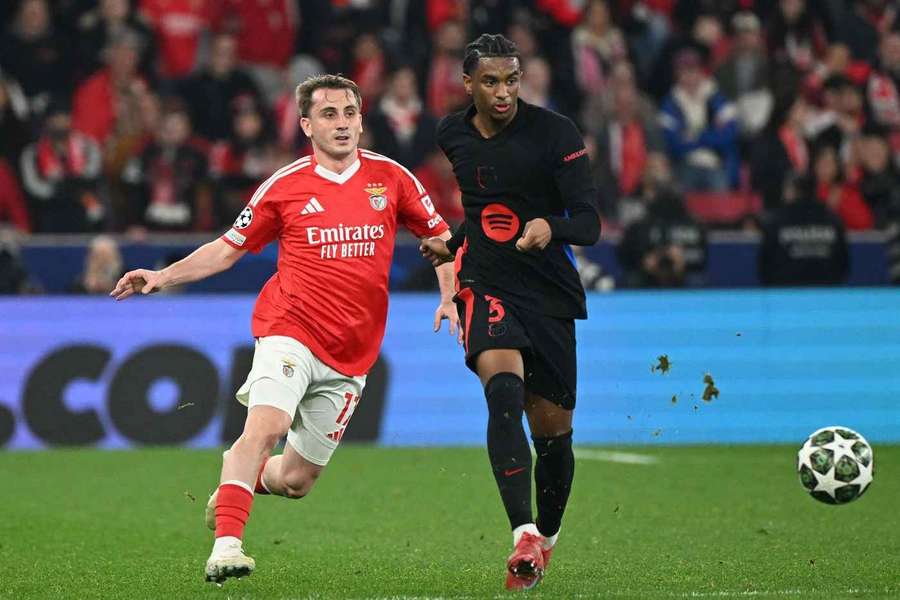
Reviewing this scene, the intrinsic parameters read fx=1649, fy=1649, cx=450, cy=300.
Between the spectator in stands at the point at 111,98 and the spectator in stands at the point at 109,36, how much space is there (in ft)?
0.64

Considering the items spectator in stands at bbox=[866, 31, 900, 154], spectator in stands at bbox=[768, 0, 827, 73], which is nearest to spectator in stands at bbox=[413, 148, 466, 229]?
spectator in stands at bbox=[768, 0, 827, 73]

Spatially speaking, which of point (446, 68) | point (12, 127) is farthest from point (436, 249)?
point (446, 68)

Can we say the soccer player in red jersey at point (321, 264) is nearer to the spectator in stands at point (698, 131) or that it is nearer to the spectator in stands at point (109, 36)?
the spectator in stands at point (109, 36)

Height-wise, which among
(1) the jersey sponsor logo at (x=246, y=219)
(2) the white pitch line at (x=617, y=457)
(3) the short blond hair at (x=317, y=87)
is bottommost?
(2) the white pitch line at (x=617, y=457)

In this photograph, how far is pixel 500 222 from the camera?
717cm

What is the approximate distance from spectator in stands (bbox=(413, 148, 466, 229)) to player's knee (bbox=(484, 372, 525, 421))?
28.7ft

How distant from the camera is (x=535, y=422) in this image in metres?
7.24

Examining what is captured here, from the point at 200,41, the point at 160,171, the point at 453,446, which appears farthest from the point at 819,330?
the point at 200,41

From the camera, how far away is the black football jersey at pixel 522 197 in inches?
279

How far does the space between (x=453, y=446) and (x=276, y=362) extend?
6.74m

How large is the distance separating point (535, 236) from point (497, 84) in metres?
0.79

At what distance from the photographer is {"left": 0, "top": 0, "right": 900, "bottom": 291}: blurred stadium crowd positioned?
15742 mm

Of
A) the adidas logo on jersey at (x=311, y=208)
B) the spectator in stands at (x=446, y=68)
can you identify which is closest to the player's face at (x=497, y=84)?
the adidas logo on jersey at (x=311, y=208)

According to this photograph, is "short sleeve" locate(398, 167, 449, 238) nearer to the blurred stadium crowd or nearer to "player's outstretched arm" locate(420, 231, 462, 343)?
"player's outstretched arm" locate(420, 231, 462, 343)
